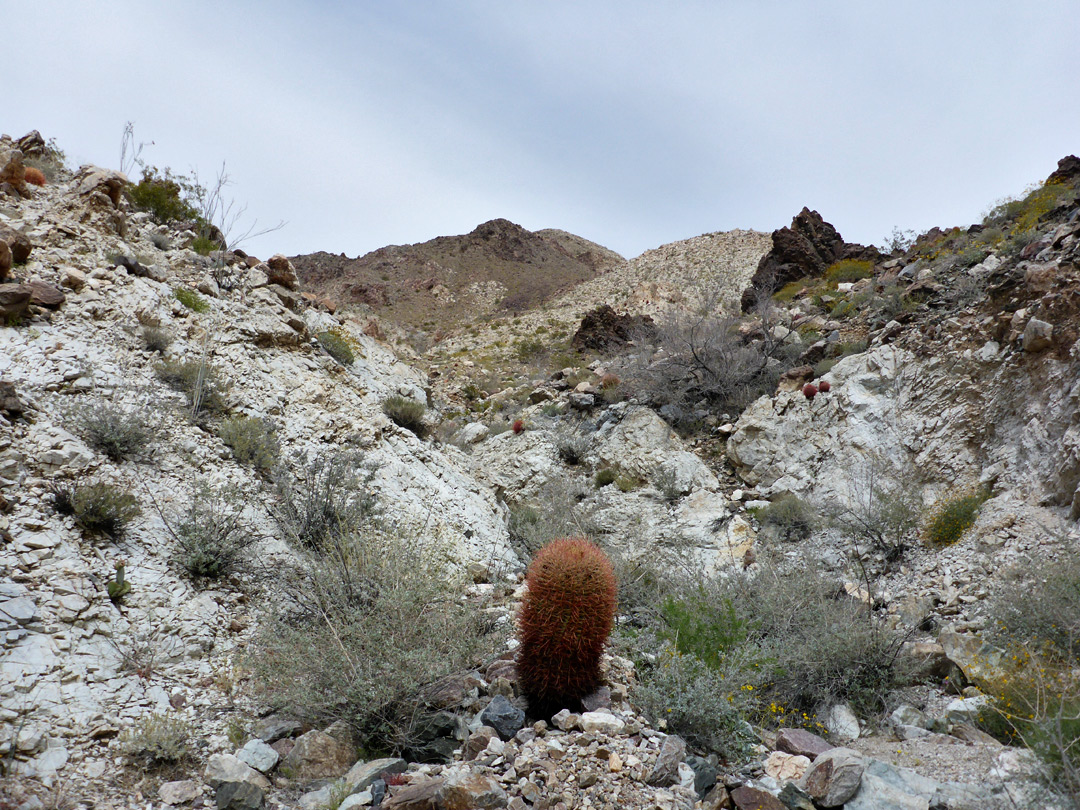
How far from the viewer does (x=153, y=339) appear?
6957 mm

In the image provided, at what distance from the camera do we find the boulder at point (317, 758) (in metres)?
3.33

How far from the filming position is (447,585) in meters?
5.29

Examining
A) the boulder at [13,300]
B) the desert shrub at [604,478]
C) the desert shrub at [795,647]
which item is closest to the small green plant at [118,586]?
the boulder at [13,300]

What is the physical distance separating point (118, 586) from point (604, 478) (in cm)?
788

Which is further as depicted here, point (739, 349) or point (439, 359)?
point (439, 359)

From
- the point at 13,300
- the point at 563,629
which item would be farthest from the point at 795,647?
the point at 13,300

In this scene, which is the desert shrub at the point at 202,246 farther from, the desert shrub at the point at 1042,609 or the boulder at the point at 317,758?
the desert shrub at the point at 1042,609

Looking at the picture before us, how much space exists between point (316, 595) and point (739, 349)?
32.5 ft

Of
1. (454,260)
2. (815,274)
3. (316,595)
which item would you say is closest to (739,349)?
(815,274)

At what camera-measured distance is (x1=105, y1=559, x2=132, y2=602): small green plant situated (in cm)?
422

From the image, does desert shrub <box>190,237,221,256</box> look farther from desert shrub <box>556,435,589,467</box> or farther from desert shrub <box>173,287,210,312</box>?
desert shrub <box>556,435,589,467</box>

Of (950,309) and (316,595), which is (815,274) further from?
(316,595)

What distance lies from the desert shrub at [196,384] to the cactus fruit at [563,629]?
492cm

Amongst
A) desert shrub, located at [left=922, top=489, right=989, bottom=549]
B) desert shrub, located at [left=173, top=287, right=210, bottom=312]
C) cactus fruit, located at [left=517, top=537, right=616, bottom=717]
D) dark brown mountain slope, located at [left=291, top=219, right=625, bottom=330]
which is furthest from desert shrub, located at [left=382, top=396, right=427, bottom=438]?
dark brown mountain slope, located at [left=291, top=219, right=625, bottom=330]
